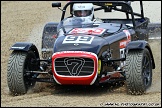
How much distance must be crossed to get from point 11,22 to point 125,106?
39.3ft

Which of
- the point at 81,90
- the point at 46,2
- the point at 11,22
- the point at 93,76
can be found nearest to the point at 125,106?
the point at 93,76

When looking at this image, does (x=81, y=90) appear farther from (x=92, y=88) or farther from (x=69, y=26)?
(x=69, y=26)

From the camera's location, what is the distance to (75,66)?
9.10 metres

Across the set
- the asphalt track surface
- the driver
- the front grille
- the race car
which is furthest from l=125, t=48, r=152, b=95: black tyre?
the driver

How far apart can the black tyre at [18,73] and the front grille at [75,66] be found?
27.0 inches

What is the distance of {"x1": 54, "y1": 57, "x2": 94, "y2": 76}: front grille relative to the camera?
9.07m

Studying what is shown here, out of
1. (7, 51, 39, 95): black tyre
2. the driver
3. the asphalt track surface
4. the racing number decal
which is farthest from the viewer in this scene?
the driver

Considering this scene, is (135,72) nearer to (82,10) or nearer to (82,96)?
(82,96)

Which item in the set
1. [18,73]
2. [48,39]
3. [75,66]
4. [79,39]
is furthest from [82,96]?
[48,39]

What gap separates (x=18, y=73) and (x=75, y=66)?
41.3 inches

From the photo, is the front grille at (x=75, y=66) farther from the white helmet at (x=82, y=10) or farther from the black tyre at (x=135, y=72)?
the white helmet at (x=82, y=10)

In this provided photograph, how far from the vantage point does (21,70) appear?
9.47 metres

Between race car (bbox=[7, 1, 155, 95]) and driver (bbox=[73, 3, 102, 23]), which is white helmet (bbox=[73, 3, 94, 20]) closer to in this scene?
driver (bbox=[73, 3, 102, 23])

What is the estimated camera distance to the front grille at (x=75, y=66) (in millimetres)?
9070
